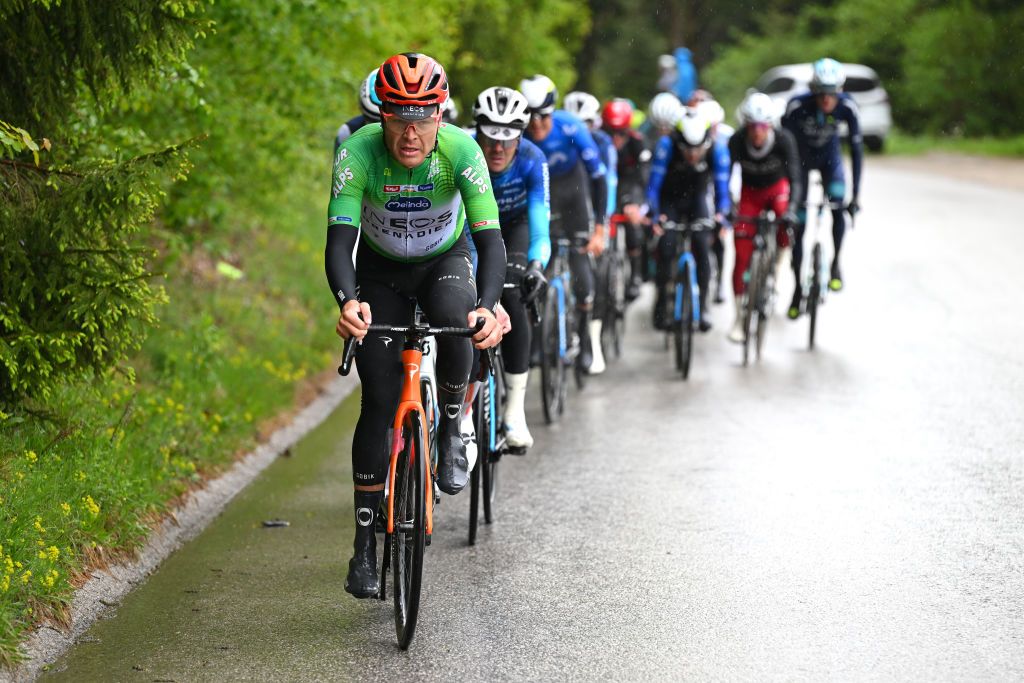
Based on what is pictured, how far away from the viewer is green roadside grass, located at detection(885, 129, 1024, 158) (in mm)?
38438

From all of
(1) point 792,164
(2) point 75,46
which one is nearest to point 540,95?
(1) point 792,164

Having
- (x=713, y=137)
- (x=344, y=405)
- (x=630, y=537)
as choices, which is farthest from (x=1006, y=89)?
(x=630, y=537)

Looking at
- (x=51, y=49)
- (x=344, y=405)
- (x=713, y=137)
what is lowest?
(x=344, y=405)

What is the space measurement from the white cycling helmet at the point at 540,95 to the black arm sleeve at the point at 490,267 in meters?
4.26

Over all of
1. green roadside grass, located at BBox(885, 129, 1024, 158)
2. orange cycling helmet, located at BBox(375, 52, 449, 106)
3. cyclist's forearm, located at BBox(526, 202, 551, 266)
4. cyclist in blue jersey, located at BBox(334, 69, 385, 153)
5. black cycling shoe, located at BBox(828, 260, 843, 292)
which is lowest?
green roadside grass, located at BBox(885, 129, 1024, 158)

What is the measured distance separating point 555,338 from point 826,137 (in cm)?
472

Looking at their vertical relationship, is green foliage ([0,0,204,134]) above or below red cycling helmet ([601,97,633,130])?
above

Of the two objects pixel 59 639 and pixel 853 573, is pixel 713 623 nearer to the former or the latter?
pixel 853 573

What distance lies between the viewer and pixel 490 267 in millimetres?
5871

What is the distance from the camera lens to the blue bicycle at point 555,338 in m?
10.1

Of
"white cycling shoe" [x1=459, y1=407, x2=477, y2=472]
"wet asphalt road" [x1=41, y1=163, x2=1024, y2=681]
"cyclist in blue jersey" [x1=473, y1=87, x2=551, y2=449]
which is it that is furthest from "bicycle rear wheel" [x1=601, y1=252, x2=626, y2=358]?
"white cycling shoe" [x1=459, y1=407, x2=477, y2=472]

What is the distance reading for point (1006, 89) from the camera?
42.2 metres

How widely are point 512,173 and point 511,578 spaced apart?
2746 mm

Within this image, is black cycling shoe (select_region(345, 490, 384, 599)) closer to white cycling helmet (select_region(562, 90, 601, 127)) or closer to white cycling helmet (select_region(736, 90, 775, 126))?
white cycling helmet (select_region(736, 90, 775, 126))
